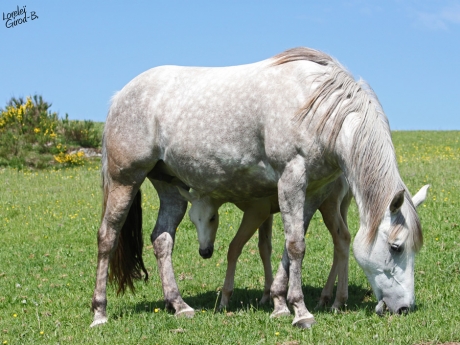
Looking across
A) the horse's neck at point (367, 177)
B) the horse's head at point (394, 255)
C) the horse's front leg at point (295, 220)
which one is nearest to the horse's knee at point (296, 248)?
the horse's front leg at point (295, 220)

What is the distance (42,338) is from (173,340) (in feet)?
5.23

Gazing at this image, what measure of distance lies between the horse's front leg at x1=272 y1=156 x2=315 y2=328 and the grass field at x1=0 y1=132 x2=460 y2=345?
23cm

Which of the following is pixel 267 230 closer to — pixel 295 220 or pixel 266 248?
pixel 266 248

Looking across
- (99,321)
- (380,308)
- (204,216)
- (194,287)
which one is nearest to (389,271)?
(380,308)

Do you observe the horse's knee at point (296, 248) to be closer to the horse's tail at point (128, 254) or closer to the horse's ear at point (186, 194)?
the horse's ear at point (186, 194)

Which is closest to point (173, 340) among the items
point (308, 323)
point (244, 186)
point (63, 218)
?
point (308, 323)

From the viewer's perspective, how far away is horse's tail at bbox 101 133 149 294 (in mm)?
8156

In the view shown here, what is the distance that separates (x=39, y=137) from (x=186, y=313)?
20.1 m

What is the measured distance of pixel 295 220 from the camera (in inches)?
248

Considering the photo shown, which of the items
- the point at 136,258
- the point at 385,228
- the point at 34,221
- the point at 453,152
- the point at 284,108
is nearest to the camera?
the point at 385,228

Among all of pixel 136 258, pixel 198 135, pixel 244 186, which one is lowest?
pixel 136 258

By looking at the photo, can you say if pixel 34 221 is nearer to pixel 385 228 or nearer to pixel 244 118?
pixel 244 118

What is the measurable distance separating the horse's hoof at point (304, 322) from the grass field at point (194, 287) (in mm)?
84

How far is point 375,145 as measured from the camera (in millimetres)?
6004
